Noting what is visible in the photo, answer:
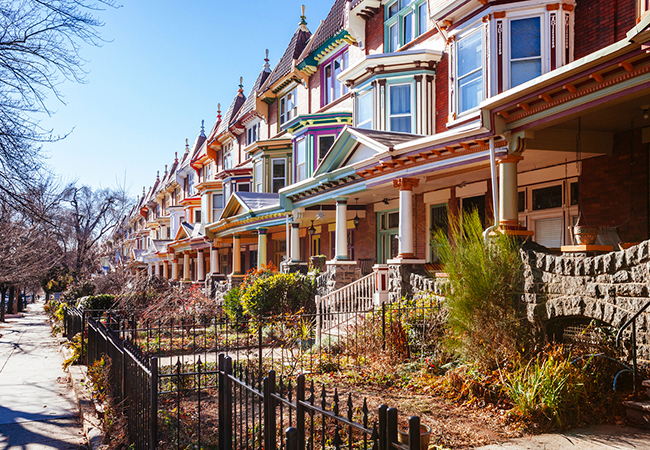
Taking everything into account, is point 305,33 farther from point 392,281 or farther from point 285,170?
point 392,281

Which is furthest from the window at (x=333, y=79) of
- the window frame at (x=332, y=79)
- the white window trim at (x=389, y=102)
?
the white window trim at (x=389, y=102)

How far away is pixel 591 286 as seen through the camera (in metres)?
7.11

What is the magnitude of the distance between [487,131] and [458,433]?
5.79 metres

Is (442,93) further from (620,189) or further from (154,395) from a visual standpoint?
(154,395)

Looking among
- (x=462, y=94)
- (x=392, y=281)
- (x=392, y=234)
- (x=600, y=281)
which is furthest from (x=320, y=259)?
(x=600, y=281)

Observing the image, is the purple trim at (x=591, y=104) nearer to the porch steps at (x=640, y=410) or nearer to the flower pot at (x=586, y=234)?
the flower pot at (x=586, y=234)

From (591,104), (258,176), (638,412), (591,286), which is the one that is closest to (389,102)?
(591,104)

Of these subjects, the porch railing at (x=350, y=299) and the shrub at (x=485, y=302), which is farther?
the porch railing at (x=350, y=299)

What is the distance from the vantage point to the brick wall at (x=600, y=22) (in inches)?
412

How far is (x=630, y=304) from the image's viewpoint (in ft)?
21.6

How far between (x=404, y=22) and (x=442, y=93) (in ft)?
11.3

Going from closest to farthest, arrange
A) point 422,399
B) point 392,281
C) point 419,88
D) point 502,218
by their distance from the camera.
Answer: point 422,399 < point 502,218 < point 392,281 < point 419,88

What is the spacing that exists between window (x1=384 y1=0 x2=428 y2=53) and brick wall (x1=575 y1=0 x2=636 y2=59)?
5.71m

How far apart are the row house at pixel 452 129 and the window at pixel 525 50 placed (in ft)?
0.09
